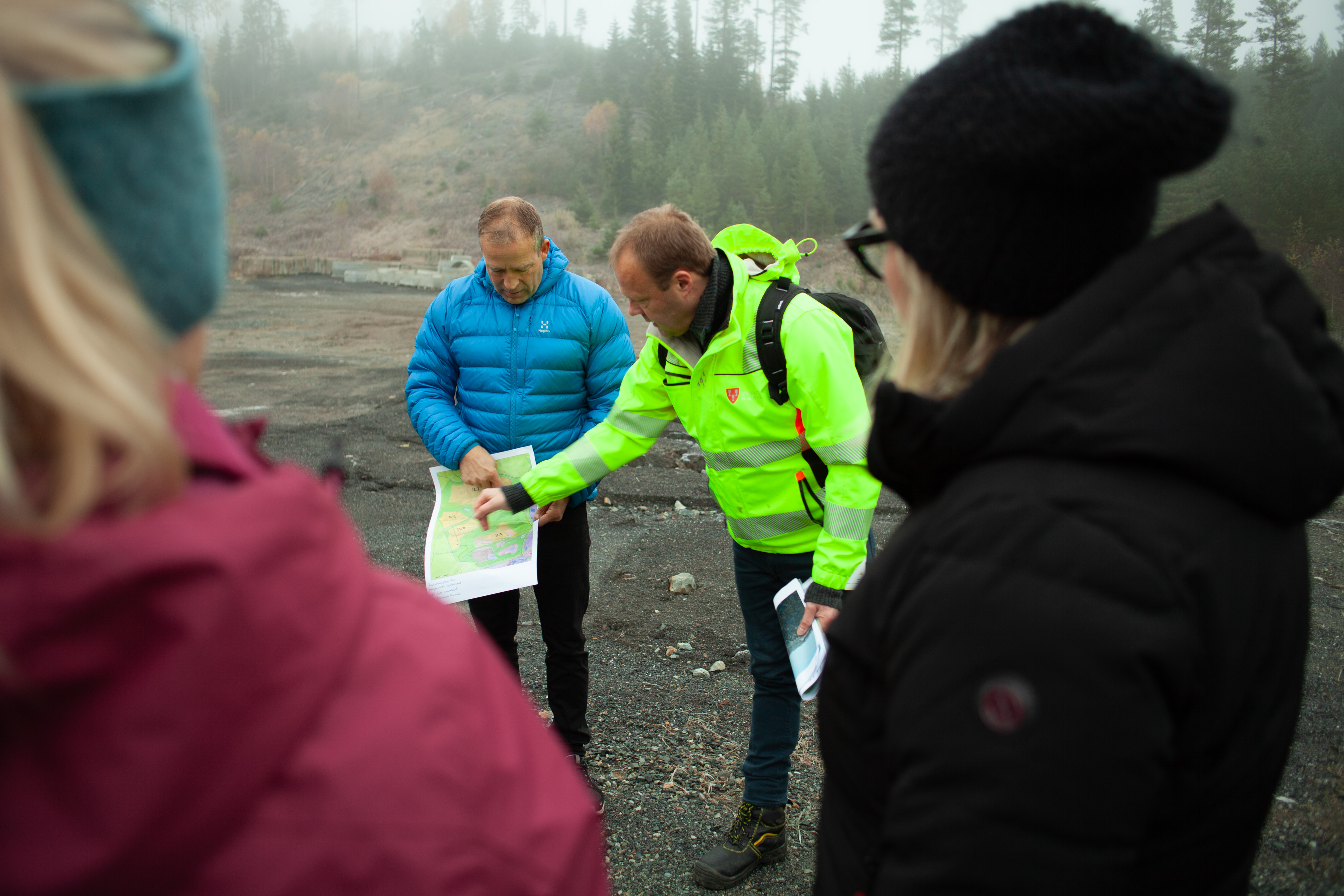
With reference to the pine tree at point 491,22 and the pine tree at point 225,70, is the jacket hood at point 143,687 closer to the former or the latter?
the pine tree at point 225,70

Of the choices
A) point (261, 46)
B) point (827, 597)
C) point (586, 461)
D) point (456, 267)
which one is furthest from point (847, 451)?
point (261, 46)

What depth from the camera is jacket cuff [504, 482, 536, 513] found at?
3.01 m

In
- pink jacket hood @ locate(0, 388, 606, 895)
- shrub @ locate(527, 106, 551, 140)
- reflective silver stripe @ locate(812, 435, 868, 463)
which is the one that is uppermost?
pink jacket hood @ locate(0, 388, 606, 895)

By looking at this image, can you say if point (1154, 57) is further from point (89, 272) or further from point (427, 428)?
point (427, 428)

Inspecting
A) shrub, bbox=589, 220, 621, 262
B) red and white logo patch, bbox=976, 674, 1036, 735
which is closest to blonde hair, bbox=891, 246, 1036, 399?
red and white logo patch, bbox=976, 674, 1036, 735

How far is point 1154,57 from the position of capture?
3.41 feet

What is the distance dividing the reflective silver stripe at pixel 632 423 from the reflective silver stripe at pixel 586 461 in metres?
0.12

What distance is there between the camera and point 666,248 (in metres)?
2.78

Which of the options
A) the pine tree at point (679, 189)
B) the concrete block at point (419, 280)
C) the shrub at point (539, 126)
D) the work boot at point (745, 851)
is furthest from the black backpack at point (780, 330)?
the shrub at point (539, 126)

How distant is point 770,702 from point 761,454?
91 centimetres

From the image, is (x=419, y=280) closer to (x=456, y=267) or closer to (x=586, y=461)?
(x=456, y=267)

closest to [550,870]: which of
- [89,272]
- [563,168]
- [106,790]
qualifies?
[106,790]

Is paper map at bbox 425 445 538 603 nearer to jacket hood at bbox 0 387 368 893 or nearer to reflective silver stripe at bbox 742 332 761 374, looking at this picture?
reflective silver stripe at bbox 742 332 761 374

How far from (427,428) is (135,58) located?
2932 millimetres
